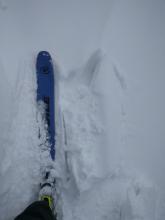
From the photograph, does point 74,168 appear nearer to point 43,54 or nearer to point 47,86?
point 47,86

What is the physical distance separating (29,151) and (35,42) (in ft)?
2.14

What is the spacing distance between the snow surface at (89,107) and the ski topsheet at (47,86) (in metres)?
0.04

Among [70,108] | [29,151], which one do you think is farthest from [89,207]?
[70,108]

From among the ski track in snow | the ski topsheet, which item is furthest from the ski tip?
the ski track in snow

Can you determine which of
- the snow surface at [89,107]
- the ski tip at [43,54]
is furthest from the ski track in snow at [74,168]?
the ski tip at [43,54]

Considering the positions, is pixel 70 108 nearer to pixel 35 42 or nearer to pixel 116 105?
pixel 116 105

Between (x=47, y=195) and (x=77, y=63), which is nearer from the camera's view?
(x=47, y=195)

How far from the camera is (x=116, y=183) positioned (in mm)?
1158

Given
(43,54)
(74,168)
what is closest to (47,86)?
(43,54)

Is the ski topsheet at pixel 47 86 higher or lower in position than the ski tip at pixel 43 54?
lower

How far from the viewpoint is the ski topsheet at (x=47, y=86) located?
4.08 ft

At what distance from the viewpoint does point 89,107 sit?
3.98 ft

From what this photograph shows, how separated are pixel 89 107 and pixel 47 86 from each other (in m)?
0.29

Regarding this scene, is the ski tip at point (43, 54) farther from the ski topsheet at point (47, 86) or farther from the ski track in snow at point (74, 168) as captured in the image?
the ski track in snow at point (74, 168)
